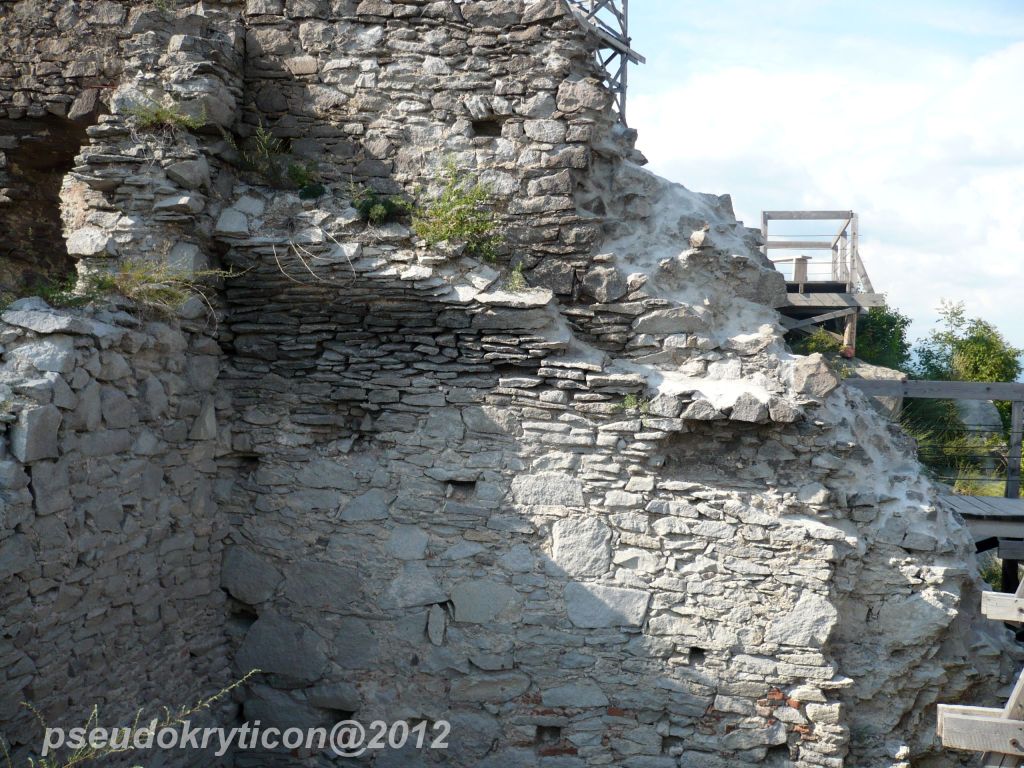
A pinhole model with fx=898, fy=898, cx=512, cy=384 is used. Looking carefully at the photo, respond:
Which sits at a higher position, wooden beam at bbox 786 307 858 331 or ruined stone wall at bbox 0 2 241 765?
wooden beam at bbox 786 307 858 331

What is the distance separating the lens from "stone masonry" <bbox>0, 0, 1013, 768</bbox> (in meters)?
5.07

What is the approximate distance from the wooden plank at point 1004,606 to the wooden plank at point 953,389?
3335 millimetres

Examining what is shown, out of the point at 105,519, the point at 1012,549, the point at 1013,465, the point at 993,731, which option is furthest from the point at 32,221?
the point at 1013,465

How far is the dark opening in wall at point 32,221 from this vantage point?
6.38 metres

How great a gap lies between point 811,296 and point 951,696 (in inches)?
294

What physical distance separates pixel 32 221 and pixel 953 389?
7247 millimetres

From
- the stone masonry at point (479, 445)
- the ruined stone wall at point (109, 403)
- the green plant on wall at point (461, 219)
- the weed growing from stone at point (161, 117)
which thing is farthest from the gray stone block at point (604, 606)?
the weed growing from stone at point (161, 117)

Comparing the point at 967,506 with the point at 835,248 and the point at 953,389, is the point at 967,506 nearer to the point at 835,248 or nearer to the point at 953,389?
the point at 953,389

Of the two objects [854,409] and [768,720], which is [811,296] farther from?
[768,720]

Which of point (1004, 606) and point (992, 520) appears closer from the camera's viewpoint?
point (1004, 606)

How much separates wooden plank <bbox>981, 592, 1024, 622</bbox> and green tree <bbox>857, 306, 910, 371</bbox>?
969 cm

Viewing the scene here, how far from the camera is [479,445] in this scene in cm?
534

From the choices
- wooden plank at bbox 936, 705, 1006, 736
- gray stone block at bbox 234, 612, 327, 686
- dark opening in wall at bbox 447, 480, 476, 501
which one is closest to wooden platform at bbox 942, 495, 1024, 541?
wooden plank at bbox 936, 705, 1006, 736

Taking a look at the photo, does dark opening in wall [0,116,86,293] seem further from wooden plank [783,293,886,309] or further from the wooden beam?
the wooden beam
